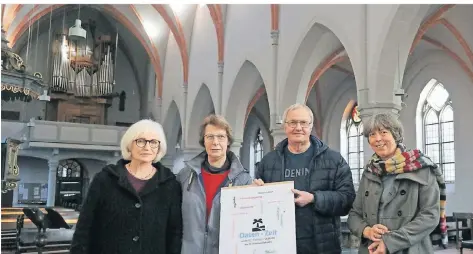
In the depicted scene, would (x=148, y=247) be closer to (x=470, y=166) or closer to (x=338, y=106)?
(x=470, y=166)

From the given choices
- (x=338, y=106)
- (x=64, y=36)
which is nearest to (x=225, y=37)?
(x=338, y=106)

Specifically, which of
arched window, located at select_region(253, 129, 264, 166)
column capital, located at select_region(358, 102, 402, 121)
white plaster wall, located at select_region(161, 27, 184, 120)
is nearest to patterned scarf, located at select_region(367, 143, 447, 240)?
column capital, located at select_region(358, 102, 402, 121)

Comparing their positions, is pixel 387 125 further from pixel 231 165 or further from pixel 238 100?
pixel 238 100

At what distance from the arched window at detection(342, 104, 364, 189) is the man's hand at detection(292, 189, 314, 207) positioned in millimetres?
16750

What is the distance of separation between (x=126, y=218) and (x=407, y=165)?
5.52 feet

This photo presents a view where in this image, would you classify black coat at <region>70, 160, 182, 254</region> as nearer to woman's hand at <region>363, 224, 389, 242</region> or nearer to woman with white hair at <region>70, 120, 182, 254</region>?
woman with white hair at <region>70, 120, 182, 254</region>

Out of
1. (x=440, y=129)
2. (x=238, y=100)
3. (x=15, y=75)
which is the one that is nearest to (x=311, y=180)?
(x=15, y=75)

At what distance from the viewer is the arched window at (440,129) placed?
15227 mm

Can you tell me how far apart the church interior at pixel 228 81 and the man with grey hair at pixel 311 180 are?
243 inches

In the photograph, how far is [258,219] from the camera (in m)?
2.84

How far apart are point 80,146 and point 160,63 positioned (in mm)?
5640

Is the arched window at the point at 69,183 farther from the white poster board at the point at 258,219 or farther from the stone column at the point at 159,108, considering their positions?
the white poster board at the point at 258,219

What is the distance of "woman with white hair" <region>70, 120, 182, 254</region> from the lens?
2.73m

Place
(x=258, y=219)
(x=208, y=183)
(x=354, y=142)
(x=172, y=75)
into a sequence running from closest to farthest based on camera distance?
(x=258, y=219)
(x=208, y=183)
(x=354, y=142)
(x=172, y=75)
